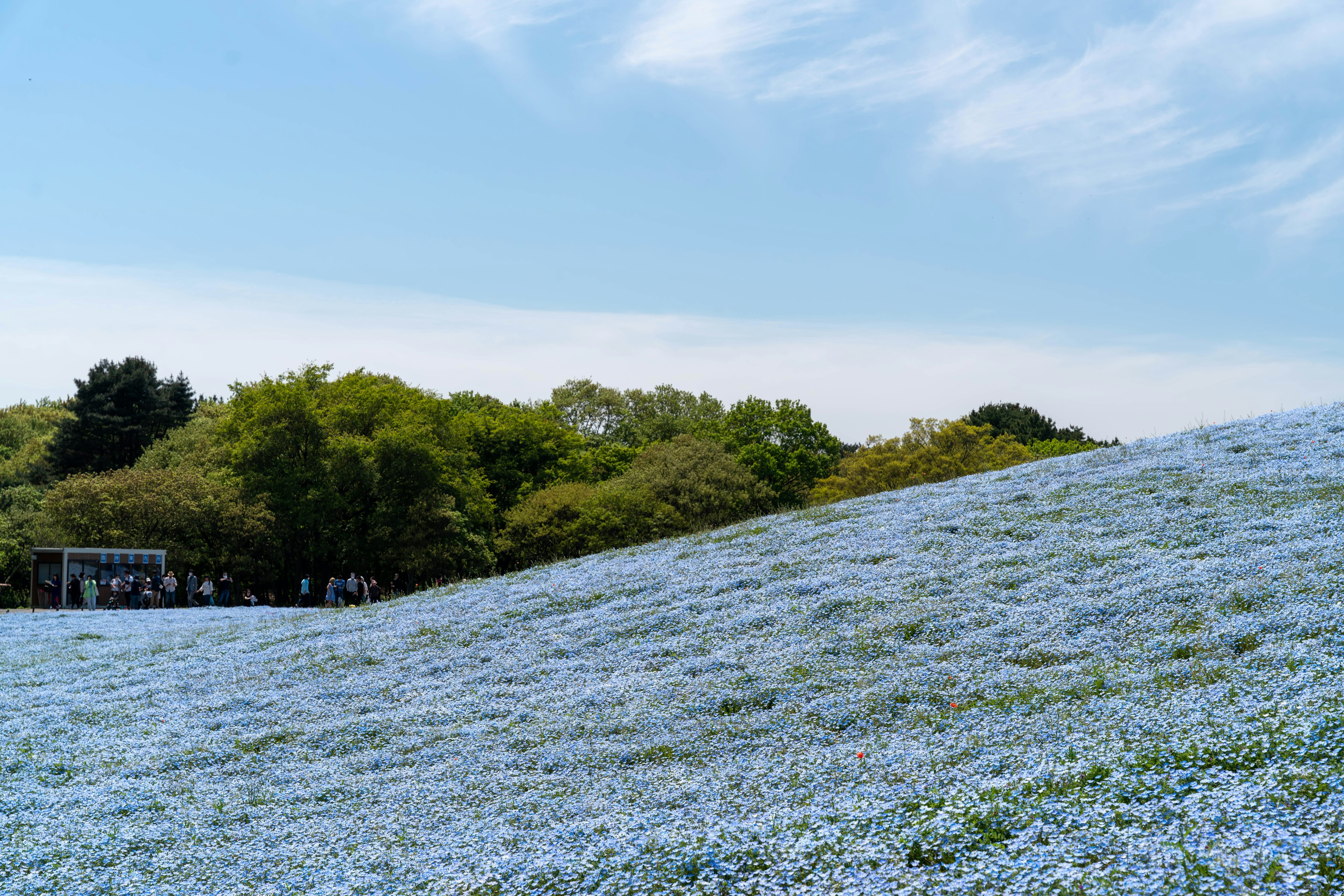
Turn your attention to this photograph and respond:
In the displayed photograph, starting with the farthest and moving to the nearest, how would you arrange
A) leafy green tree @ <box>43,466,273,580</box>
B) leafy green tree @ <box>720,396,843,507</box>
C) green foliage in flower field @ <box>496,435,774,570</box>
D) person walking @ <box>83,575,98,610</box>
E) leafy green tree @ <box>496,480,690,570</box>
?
1. leafy green tree @ <box>720,396,843,507</box>
2. green foliage in flower field @ <box>496,435,774,570</box>
3. leafy green tree @ <box>496,480,690,570</box>
4. leafy green tree @ <box>43,466,273,580</box>
5. person walking @ <box>83,575,98,610</box>

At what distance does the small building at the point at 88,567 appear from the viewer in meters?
40.0

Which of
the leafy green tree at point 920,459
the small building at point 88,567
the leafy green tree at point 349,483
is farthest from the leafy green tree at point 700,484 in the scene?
the small building at point 88,567

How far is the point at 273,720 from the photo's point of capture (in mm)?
16203

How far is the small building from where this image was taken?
40.0 meters

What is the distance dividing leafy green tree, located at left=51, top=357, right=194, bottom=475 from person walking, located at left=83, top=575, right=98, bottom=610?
39822mm

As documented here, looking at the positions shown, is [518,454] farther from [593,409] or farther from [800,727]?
[800,727]

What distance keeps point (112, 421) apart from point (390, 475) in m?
35.7

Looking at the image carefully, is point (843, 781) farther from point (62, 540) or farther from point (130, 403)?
point (130, 403)

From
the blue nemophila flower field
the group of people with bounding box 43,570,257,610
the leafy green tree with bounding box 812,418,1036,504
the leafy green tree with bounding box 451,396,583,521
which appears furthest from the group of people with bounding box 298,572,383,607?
the leafy green tree with bounding box 812,418,1036,504

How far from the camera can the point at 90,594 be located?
3953 centimetres

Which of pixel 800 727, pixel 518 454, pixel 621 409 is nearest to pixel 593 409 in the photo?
pixel 621 409

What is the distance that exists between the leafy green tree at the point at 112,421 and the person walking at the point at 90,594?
3982cm

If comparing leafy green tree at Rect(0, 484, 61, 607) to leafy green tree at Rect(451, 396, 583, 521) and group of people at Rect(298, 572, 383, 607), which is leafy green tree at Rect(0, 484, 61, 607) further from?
leafy green tree at Rect(451, 396, 583, 521)

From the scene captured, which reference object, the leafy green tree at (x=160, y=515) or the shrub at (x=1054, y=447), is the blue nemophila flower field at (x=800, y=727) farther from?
the shrub at (x=1054, y=447)
